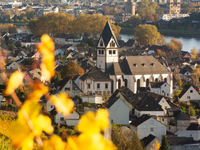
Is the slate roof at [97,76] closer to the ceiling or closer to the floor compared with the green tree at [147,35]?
closer to the ceiling

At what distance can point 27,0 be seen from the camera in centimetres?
14500

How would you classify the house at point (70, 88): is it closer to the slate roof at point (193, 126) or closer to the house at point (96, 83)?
the house at point (96, 83)

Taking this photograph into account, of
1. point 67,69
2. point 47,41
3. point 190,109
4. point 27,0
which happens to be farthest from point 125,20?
point 47,41

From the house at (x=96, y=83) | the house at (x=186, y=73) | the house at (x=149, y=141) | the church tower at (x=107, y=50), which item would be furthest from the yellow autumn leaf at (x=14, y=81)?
the house at (x=186, y=73)

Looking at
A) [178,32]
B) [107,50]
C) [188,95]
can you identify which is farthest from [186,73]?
[178,32]

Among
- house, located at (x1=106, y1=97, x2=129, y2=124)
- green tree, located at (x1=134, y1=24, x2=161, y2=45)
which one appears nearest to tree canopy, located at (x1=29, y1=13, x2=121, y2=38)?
green tree, located at (x1=134, y1=24, x2=161, y2=45)

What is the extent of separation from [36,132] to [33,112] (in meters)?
0.07

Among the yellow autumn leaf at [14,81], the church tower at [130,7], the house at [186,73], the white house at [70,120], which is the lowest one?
the church tower at [130,7]

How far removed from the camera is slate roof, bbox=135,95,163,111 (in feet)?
58.7

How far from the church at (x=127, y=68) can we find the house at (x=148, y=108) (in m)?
4.18

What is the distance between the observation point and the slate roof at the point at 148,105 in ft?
58.7

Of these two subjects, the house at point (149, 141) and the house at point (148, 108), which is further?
the house at point (148, 108)

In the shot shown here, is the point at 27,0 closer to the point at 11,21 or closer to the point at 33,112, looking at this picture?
the point at 11,21

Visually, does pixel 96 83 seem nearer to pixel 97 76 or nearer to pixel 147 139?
pixel 97 76
